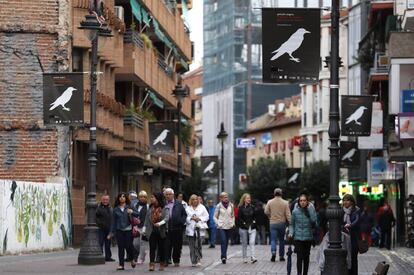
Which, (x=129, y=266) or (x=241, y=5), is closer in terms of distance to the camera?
(x=129, y=266)

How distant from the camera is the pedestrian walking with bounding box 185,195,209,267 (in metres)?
31.3

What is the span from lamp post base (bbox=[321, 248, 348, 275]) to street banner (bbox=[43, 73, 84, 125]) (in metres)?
10.7

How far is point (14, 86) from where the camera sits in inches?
1665

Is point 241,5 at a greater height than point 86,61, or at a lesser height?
greater

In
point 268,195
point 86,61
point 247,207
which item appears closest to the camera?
point 247,207

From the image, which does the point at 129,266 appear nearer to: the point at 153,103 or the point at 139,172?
the point at 139,172

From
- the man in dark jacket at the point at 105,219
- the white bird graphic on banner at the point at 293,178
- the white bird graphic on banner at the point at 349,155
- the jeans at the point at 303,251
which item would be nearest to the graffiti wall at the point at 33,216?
the man in dark jacket at the point at 105,219

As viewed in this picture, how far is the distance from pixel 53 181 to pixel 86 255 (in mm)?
12121

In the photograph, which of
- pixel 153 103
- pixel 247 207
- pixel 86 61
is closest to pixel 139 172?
pixel 153 103

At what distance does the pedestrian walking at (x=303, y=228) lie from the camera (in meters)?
25.4

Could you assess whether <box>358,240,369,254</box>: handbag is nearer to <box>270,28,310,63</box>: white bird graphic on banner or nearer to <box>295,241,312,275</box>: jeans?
<box>295,241,312,275</box>: jeans

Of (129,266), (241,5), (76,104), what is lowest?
(129,266)

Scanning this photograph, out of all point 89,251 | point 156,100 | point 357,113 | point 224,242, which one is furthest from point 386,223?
point 89,251

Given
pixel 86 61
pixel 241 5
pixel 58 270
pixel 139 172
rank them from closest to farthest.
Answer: pixel 58 270 → pixel 86 61 → pixel 139 172 → pixel 241 5
